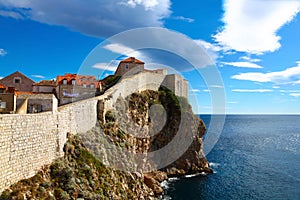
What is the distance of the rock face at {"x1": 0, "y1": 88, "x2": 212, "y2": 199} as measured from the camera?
17812mm

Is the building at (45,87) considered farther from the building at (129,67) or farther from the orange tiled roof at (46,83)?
the building at (129,67)

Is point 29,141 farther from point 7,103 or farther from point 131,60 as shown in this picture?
point 131,60

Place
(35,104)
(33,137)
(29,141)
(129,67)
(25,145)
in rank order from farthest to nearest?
1. (129,67)
2. (35,104)
3. (33,137)
4. (29,141)
5. (25,145)

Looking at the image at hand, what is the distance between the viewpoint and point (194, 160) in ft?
158

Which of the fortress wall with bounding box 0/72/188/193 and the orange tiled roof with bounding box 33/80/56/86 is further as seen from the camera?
the orange tiled roof with bounding box 33/80/56/86

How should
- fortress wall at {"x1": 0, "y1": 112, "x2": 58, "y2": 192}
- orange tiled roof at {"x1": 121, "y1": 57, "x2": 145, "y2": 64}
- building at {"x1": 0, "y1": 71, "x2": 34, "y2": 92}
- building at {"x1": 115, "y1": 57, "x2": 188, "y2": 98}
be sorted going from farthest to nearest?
orange tiled roof at {"x1": 121, "y1": 57, "x2": 145, "y2": 64} → building at {"x1": 115, "y1": 57, "x2": 188, "y2": 98} → building at {"x1": 0, "y1": 71, "x2": 34, "y2": 92} → fortress wall at {"x1": 0, "y1": 112, "x2": 58, "y2": 192}

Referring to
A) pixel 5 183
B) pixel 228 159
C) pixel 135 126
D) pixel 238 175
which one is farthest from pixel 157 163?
pixel 5 183

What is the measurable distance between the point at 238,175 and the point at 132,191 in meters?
26.7

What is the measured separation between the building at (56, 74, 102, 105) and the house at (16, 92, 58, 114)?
1338cm

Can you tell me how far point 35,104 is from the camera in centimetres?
2053

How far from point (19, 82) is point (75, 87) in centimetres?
733

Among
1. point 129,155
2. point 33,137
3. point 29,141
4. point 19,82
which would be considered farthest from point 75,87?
point 29,141

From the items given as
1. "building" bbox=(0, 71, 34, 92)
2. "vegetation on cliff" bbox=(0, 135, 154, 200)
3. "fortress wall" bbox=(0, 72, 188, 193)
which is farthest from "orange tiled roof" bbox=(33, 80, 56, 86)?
"vegetation on cliff" bbox=(0, 135, 154, 200)

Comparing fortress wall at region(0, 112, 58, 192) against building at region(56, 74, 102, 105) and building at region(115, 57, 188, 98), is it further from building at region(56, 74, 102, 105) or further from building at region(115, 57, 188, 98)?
building at region(115, 57, 188, 98)
